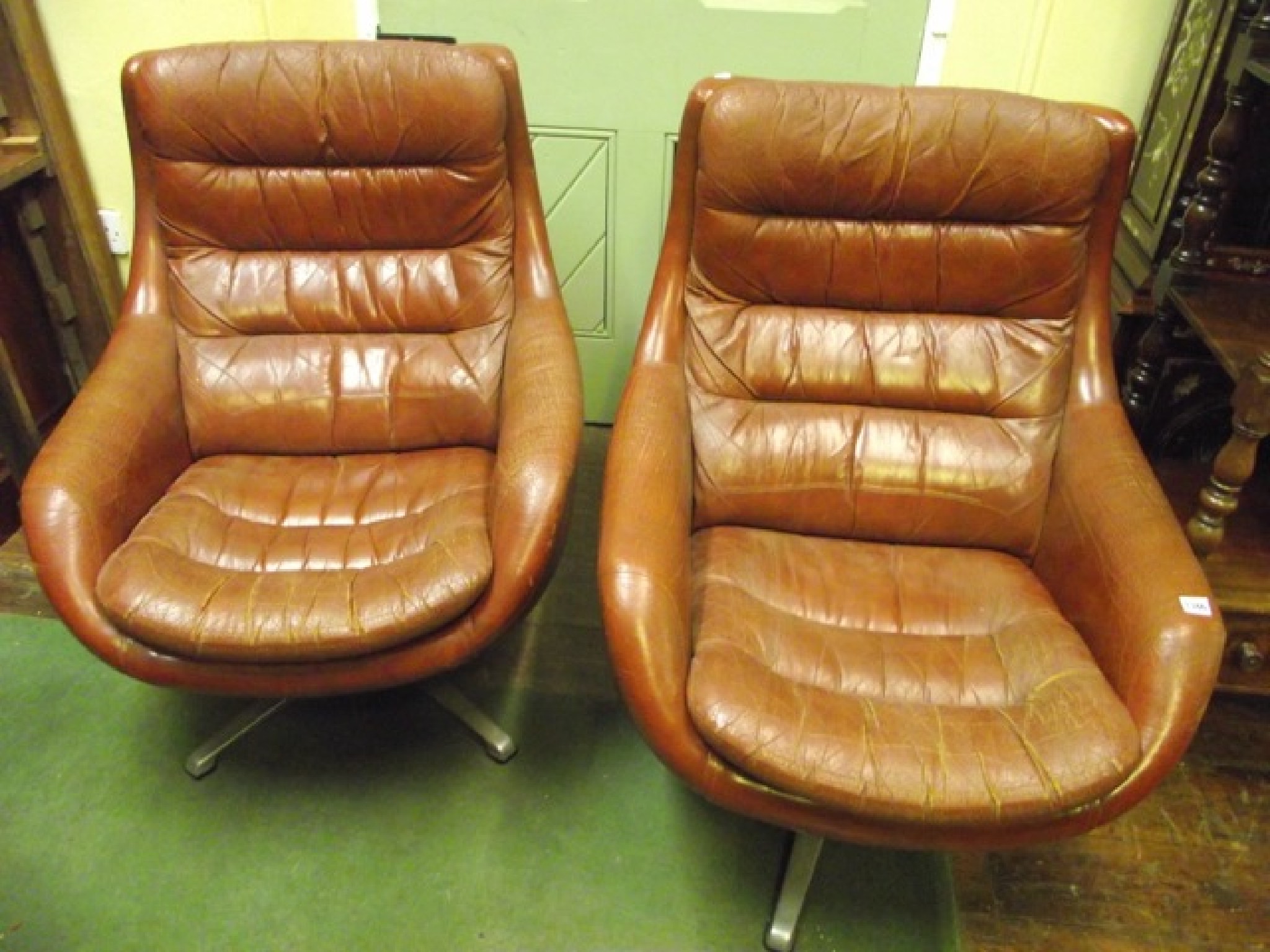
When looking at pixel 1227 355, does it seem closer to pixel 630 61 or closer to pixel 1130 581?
pixel 1130 581

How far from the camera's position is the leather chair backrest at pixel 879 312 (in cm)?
143

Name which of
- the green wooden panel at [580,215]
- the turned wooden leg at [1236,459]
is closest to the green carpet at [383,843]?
the turned wooden leg at [1236,459]

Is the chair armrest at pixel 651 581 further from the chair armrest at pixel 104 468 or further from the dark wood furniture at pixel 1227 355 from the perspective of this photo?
the dark wood furniture at pixel 1227 355

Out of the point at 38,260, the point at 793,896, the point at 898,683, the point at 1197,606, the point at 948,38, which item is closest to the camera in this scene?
the point at 1197,606

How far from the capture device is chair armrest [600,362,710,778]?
46.3 inches

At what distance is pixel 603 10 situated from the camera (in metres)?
1.89

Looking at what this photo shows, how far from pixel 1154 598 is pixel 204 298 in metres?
1.60

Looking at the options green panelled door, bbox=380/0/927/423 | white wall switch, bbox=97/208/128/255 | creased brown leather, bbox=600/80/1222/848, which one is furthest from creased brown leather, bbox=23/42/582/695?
white wall switch, bbox=97/208/128/255

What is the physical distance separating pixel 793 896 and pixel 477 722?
0.61 meters

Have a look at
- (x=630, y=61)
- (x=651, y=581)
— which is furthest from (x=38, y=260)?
(x=651, y=581)

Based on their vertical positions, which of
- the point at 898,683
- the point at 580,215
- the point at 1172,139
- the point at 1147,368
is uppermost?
the point at 1172,139

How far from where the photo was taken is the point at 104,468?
1.43 meters

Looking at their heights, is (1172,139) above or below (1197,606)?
above

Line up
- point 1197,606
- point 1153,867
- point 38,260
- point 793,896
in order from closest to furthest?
point 1197,606, point 793,896, point 1153,867, point 38,260
